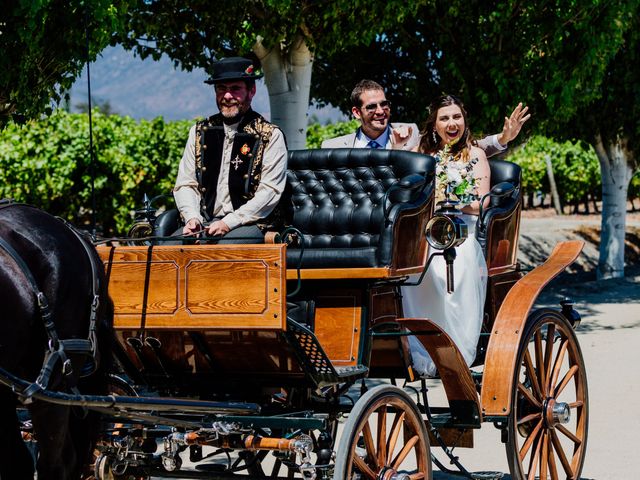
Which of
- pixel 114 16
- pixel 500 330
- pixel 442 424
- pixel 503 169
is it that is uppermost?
pixel 114 16

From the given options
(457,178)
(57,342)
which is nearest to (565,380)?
(457,178)

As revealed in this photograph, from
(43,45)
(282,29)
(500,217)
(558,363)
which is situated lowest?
(558,363)

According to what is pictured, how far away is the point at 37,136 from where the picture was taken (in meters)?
18.7

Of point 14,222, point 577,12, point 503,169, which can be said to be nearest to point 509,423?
point 503,169

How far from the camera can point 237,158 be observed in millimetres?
5602

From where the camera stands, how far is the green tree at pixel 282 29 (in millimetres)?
10914

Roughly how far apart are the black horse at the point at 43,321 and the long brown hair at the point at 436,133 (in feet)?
8.73

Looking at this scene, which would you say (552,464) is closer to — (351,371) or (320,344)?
(351,371)

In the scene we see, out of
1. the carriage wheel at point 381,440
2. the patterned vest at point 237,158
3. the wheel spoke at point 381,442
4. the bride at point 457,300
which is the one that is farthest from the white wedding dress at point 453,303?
the wheel spoke at point 381,442

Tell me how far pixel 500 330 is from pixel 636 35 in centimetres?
1159

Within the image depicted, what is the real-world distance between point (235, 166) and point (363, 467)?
5.52 feet

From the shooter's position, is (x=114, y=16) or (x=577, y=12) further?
(x=577, y=12)

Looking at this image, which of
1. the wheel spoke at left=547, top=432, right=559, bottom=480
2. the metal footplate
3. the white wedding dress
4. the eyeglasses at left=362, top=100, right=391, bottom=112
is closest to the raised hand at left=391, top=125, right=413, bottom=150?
the eyeglasses at left=362, top=100, right=391, bottom=112

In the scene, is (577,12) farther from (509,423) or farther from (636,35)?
(509,423)
